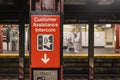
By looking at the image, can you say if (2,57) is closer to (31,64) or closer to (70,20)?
(70,20)

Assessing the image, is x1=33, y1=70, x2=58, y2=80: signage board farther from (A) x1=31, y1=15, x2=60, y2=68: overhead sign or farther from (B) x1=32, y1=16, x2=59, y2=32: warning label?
(B) x1=32, y1=16, x2=59, y2=32: warning label

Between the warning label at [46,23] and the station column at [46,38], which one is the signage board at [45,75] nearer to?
the station column at [46,38]

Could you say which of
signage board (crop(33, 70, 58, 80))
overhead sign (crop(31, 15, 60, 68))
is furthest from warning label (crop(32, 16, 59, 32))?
signage board (crop(33, 70, 58, 80))

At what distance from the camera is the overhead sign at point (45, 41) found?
5582mm

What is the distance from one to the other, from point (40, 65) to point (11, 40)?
16140 mm

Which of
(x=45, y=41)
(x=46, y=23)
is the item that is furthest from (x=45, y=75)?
(x=46, y=23)

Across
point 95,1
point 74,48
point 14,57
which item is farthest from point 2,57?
point 74,48

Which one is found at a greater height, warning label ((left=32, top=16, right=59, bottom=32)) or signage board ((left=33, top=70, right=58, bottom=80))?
warning label ((left=32, top=16, right=59, bottom=32))

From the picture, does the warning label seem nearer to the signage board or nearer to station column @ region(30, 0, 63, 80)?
station column @ region(30, 0, 63, 80)

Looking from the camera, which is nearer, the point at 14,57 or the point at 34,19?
the point at 34,19

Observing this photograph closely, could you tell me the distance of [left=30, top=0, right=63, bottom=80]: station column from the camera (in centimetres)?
558

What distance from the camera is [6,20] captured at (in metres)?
9.19

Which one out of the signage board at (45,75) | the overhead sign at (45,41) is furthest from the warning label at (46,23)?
the signage board at (45,75)

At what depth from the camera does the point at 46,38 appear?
222 inches
